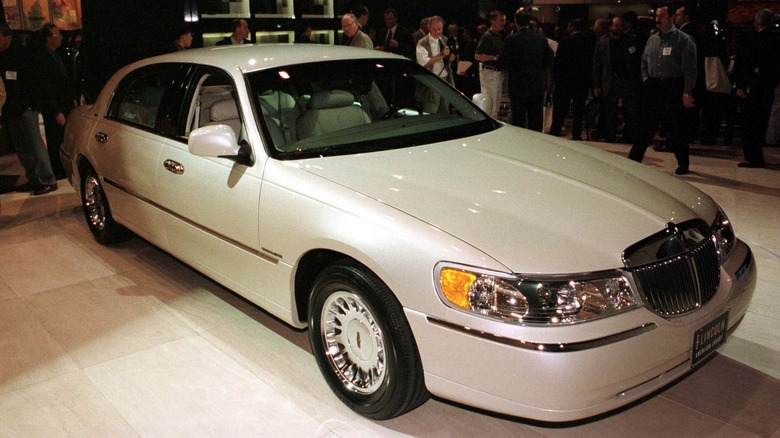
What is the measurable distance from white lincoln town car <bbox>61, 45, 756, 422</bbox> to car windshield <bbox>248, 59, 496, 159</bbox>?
0.01 meters

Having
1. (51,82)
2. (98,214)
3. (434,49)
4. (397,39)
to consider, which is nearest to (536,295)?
(98,214)

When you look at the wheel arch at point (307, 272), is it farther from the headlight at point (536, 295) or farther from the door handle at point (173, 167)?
the door handle at point (173, 167)

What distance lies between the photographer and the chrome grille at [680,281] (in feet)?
8.54

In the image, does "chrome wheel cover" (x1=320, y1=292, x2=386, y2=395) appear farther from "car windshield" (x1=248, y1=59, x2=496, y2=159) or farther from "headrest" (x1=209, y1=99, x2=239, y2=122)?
"headrest" (x1=209, y1=99, x2=239, y2=122)

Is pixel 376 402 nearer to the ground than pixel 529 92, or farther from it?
nearer to the ground

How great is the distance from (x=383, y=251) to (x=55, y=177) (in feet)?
20.8

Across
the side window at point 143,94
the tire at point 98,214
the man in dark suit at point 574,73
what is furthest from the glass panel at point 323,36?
the side window at point 143,94

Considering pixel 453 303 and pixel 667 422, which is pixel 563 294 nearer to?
pixel 453 303

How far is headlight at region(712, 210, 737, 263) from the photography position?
3.07 meters

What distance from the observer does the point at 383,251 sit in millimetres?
2729

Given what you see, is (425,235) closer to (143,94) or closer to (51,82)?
(143,94)

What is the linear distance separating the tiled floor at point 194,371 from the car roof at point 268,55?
58.3 inches

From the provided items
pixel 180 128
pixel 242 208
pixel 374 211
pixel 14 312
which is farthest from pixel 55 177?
pixel 374 211

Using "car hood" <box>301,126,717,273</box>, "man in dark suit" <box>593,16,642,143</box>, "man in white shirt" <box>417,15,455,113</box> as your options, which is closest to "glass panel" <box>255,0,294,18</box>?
"man in white shirt" <box>417,15,455,113</box>
